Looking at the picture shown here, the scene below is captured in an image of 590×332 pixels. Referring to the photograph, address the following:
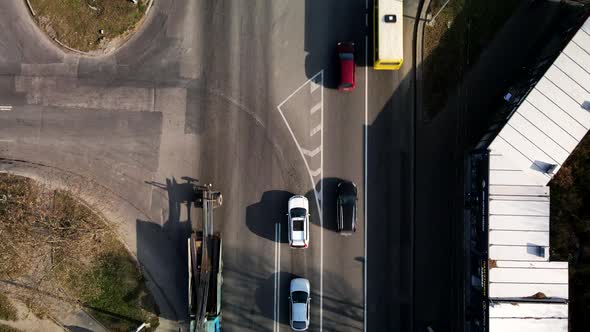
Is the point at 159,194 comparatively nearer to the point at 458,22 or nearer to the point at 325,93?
the point at 325,93

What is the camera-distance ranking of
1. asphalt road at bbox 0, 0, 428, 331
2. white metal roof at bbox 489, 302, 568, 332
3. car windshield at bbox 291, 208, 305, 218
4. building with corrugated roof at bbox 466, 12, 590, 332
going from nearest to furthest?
1. white metal roof at bbox 489, 302, 568, 332
2. building with corrugated roof at bbox 466, 12, 590, 332
3. car windshield at bbox 291, 208, 305, 218
4. asphalt road at bbox 0, 0, 428, 331

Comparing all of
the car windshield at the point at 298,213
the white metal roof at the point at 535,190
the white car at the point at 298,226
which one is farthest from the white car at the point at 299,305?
the white metal roof at the point at 535,190

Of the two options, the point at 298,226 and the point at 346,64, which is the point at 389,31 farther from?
the point at 298,226

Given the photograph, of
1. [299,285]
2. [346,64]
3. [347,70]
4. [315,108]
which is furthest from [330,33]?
[299,285]

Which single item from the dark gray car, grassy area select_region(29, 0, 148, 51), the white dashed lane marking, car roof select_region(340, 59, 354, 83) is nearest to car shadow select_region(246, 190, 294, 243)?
the dark gray car

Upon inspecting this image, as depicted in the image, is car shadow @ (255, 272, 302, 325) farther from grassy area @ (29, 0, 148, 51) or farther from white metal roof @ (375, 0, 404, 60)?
grassy area @ (29, 0, 148, 51)

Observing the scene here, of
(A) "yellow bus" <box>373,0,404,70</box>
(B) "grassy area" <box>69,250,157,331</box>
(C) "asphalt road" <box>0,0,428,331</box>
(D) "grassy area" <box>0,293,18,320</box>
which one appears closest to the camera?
(A) "yellow bus" <box>373,0,404,70</box>

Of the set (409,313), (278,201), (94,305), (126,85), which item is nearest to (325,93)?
(278,201)
